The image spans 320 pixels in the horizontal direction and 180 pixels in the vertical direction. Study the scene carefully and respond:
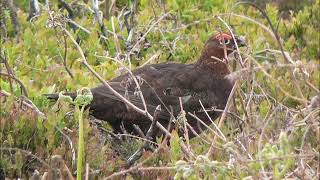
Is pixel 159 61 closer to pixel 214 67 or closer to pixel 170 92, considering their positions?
pixel 214 67

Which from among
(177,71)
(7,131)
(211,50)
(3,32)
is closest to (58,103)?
(7,131)

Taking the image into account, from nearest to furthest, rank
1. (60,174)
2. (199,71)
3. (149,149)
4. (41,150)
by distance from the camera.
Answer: (60,174), (41,150), (149,149), (199,71)

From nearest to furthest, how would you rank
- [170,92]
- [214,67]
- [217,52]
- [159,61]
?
[170,92], [214,67], [217,52], [159,61]

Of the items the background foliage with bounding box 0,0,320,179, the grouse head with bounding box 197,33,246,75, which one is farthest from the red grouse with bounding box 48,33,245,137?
the background foliage with bounding box 0,0,320,179

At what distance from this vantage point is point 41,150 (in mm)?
5066

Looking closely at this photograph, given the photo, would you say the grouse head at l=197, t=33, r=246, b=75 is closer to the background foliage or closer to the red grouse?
the red grouse

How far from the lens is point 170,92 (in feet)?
21.3

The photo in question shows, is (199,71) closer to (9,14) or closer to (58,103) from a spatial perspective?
(58,103)

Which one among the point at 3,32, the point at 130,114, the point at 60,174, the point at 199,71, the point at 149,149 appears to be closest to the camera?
the point at 60,174

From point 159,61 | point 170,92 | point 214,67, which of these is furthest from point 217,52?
point 159,61

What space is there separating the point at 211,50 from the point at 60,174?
2.93 metres

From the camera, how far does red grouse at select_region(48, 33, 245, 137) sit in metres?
6.26

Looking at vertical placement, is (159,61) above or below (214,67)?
below

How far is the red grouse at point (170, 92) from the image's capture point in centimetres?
626
